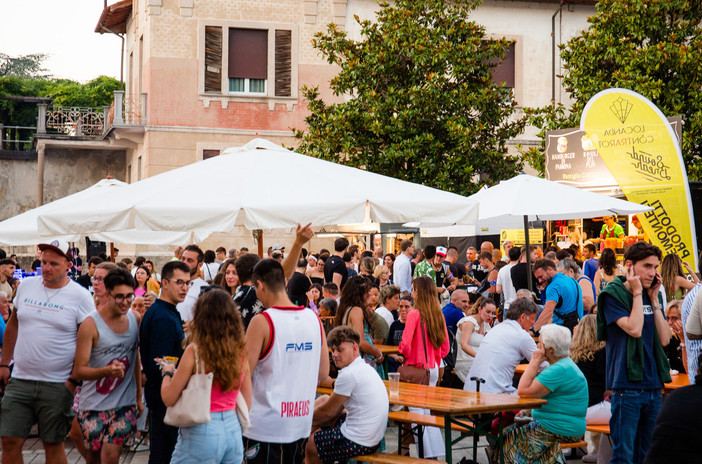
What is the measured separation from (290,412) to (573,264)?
7.45 meters

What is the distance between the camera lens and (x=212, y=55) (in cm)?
2497

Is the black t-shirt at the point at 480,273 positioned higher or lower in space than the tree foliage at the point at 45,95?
lower

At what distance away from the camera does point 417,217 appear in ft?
23.6

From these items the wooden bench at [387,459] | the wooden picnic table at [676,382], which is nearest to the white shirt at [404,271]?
the wooden picnic table at [676,382]

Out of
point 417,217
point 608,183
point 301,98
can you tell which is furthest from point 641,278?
point 301,98

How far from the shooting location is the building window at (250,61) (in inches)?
985

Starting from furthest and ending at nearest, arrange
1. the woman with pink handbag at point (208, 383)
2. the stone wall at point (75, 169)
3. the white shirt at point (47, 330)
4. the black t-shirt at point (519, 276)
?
the stone wall at point (75, 169) < the black t-shirt at point (519, 276) < the white shirt at point (47, 330) < the woman with pink handbag at point (208, 383)

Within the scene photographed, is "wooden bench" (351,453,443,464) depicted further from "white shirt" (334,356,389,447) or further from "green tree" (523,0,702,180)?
"green tree" (523,0,702,180)

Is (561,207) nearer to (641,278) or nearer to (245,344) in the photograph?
(641,278)

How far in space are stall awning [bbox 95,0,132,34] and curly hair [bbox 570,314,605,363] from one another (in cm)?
2398

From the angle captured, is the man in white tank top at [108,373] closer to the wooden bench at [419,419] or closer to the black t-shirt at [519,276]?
the wooden bench at [419,419]

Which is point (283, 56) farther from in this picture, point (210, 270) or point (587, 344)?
point (587, 344)

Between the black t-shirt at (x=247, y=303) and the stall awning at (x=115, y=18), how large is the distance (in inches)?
927

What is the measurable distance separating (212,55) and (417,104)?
760 centimetres
